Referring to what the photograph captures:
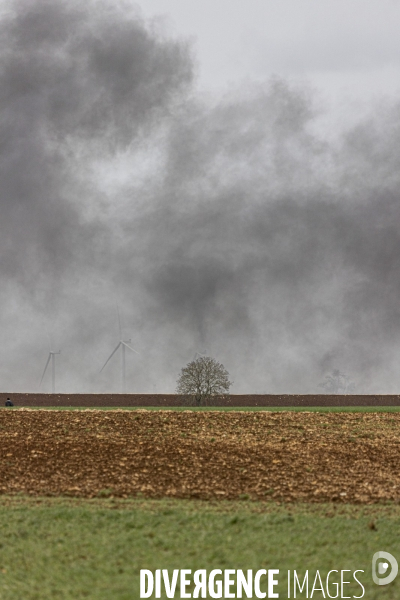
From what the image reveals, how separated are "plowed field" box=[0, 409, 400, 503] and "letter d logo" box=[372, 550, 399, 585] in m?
4.44

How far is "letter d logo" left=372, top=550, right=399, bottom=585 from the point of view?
38.7 ft

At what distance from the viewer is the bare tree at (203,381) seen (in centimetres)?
6206

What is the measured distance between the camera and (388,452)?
25172 millimetres

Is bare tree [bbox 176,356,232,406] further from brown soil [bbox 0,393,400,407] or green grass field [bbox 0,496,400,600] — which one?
green grass field [bbox 0,496,400,600]

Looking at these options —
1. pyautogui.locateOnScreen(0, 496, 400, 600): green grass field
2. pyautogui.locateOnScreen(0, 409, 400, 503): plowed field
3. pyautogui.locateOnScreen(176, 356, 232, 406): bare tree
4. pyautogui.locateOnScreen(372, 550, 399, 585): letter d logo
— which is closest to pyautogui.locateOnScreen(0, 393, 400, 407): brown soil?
pyautogui.locateOnScreen(176, 356, 232, 406): bare tree

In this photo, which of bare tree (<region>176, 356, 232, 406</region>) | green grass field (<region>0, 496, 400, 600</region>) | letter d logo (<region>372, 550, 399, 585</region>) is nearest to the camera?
green grass field (<region>0, 496, 400, 600</region>)

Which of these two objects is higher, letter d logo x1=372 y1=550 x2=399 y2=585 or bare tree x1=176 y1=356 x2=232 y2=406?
bare tree x1=176 y1=356 x2=232 y2=406

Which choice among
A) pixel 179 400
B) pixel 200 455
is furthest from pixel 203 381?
pixel 200 455

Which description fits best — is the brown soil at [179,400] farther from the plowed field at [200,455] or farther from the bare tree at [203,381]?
the plowed field at [200,455]

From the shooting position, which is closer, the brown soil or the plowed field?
the plowed field

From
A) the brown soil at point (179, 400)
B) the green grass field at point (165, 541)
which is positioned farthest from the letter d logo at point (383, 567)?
the brown soil at point (179, 400)

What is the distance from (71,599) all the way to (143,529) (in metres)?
3.67

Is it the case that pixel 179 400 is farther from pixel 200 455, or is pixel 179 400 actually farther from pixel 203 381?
pixel 200 455

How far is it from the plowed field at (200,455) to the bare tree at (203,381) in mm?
27678
